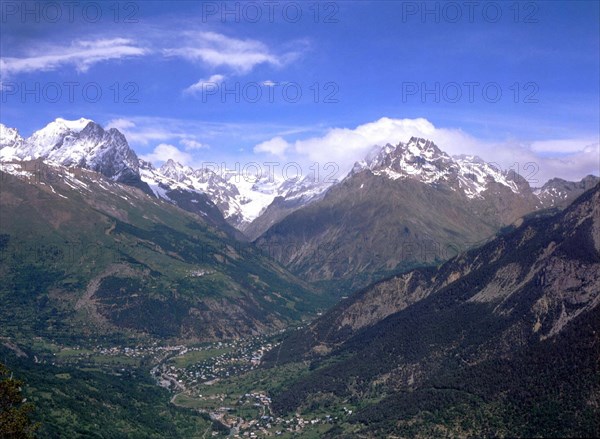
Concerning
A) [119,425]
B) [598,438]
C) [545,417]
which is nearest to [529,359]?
[545,417]

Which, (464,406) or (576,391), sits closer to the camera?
(576,391)

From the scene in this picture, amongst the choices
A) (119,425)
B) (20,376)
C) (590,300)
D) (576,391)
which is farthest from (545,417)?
(20,376)

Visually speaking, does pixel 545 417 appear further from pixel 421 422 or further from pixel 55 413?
pixel 55 413

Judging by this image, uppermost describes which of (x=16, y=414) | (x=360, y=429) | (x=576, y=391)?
(x=16, y=414)

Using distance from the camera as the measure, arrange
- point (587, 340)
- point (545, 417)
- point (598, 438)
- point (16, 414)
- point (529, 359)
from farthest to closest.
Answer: point (529, 359) < point (587, 340) < point (545, 417) < point (598, 438) < point (16, 414)

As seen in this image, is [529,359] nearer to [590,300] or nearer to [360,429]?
[590,300]

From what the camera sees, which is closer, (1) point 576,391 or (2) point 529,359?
(1) point 576,391

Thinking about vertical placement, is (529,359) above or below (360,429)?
above

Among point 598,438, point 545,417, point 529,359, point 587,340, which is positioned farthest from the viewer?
point 529,359

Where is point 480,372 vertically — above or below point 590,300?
below
